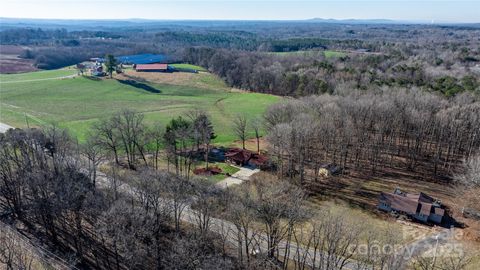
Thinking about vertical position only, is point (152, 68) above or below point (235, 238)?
above

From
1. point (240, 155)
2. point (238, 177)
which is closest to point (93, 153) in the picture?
point (238, 177)

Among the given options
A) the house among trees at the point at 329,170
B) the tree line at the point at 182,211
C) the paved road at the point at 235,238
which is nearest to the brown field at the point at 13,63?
the tree line at the point at 182,211

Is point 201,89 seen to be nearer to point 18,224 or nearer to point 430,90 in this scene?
point 430,90

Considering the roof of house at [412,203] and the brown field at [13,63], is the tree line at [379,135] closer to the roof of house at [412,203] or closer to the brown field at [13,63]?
the roof of house at [412,203]

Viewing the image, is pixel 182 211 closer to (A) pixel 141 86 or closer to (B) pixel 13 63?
(A) pixel 141 86

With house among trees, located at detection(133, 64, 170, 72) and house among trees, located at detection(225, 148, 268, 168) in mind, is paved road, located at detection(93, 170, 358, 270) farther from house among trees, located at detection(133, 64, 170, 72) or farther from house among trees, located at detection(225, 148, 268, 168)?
house among trees, located at detection(133, 64, 170, 72)

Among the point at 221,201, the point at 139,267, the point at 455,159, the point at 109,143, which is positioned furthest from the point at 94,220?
the point at 455,159

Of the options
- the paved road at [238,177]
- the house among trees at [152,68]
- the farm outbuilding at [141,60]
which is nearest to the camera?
the paved road at [238,177]
